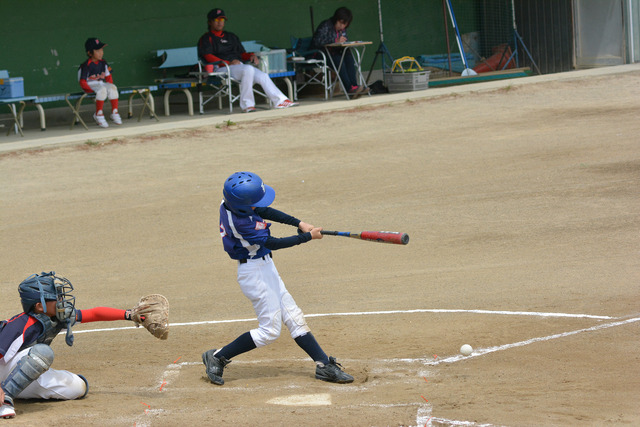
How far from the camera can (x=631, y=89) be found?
56.8ft

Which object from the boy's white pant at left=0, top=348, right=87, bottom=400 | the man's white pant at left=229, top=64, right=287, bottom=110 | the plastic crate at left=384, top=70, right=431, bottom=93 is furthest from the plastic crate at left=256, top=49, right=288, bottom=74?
the boy's white pant at left=0, top=348, right=87, bottom=400

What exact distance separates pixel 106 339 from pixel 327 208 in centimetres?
472

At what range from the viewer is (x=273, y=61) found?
53.5ft

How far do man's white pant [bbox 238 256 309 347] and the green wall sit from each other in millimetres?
11652

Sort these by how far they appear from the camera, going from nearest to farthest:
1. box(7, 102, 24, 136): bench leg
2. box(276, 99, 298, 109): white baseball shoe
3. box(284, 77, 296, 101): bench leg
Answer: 1. box(7, 102, 24, 136): bench leg
2. box(276, 99, 298, 109): white baseball shoe
3. box(284, 77, 296, 101): bench leg

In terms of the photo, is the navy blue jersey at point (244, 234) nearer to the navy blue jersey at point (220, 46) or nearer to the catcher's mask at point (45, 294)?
the catcher's mask at point (45, 294)

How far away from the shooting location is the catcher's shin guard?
5254 millimetres

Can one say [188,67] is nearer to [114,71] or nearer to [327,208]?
[114,71]

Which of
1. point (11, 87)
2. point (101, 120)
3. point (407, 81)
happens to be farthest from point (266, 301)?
point (407, 81)

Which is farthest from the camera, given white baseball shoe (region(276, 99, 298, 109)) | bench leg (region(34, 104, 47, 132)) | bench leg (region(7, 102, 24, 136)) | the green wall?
white baseball shoe (region(276, 99, 298, 109))

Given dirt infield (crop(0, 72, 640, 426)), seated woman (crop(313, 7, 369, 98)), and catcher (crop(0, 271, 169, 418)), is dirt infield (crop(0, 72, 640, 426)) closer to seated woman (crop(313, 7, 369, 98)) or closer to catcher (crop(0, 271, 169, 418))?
catcher (crop(0, 271, 169, 418))

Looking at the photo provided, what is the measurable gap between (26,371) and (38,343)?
0.32m

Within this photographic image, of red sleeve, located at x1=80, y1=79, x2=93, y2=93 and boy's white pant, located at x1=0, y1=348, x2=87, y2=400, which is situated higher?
red sleeve, located at x1=80, y1=79, x2=93, y2=93

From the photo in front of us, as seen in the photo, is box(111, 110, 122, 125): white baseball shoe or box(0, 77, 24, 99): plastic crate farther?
box(111, 110, 122, 125): white baseball shoe
